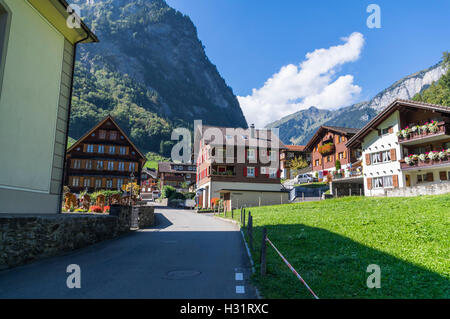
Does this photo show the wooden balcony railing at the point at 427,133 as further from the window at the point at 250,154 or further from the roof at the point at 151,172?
the roof at the point at 151,172

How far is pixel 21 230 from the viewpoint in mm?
8562

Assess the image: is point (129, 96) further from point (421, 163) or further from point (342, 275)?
point (342, 275)

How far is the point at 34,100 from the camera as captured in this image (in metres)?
10.9

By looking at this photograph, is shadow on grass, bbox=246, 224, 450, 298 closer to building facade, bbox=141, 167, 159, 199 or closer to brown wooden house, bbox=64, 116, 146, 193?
brown wooden house, bbox=64, 116, 146, 193

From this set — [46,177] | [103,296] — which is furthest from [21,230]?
[103,296]

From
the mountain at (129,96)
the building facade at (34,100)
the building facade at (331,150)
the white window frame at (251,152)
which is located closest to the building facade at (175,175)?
the building facade at (331,150)

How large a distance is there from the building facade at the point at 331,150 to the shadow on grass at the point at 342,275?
3958 cm

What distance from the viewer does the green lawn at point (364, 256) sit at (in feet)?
20.1

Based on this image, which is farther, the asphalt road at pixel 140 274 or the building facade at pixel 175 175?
the building facade at pixel 175 175

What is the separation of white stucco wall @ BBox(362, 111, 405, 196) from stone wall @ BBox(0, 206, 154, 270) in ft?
89.4

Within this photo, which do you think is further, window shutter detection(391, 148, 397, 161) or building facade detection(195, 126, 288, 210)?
building facade detection(195, 126, 288, 210)

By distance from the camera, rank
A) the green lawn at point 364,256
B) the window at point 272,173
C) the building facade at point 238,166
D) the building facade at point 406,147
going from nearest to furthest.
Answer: the green lawn at point 364,256, the building facade at point 406,147, the building facade at point 238,166, the window at point 272,173

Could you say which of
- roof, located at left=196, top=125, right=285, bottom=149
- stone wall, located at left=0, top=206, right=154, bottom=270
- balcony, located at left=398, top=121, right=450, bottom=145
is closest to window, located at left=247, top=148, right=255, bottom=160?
roof, located at left=196, top=125, right=285, bottom=149

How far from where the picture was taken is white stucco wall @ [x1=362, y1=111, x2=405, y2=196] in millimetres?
32375
